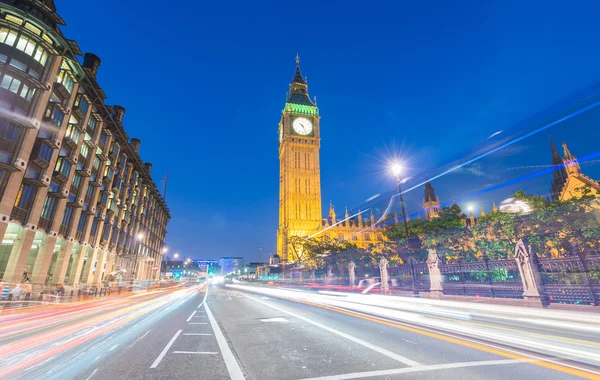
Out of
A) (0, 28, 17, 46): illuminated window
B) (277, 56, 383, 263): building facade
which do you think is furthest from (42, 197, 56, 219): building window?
(277, 56, 383, 263): building facade

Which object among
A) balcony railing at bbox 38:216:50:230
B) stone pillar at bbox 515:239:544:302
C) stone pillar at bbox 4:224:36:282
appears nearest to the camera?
stone pillar at bbox 515:239:544:302

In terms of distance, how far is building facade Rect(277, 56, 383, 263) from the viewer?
339ft

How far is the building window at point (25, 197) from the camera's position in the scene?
77.8 feet

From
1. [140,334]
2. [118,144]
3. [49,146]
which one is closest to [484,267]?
[140,334]

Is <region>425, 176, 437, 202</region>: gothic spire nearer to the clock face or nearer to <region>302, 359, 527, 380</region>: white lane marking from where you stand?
the clock face

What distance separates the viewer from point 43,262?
88.2 feet

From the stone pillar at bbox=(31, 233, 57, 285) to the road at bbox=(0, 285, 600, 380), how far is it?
68.9 ft

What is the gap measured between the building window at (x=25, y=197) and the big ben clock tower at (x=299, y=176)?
77117mm

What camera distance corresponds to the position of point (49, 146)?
26.0 m

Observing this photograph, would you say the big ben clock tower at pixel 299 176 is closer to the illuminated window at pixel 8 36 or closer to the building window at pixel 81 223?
the building window at pixel 81 223

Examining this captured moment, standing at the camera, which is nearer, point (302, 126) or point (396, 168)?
point (396, 168)

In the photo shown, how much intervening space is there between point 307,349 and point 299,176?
345 feet

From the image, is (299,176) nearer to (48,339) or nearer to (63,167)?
(63,167)

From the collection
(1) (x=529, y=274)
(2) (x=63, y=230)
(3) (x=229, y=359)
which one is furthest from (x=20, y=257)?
(1) (x=529, y=274)
